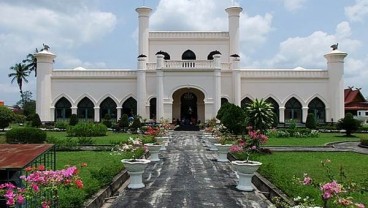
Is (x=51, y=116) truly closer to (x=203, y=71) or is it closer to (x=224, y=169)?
(x=203, y=71)

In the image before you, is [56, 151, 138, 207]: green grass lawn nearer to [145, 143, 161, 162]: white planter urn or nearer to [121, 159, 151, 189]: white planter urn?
[121, 159, 151, 189]: white planter urn

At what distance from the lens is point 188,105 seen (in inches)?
1441

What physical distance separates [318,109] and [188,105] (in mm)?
11842

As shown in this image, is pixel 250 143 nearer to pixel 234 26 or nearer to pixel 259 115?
pixel 259 115

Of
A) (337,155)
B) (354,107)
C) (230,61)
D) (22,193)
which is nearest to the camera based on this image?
(22,193)

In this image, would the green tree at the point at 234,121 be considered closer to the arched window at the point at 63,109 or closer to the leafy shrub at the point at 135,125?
the leafy shrub at the point at 135,125

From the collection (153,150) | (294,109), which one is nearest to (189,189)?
(153,150)

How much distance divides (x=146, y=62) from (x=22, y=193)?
30.7 metres

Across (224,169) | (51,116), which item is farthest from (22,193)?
(51,116)

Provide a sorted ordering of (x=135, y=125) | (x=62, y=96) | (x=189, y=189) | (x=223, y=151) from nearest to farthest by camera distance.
Result: (x=189, y=189), (x=223, y=151), (x=135, y=125), (x=62, y=96)

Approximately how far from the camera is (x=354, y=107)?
47500 millimetres

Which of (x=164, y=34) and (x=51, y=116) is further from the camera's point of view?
(x=164, y=34)

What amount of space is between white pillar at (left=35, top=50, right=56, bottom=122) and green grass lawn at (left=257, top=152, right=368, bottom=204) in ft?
80.5

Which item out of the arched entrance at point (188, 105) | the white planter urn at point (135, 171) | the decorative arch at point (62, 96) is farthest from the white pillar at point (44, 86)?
the white planter urn at point (135, 171)
